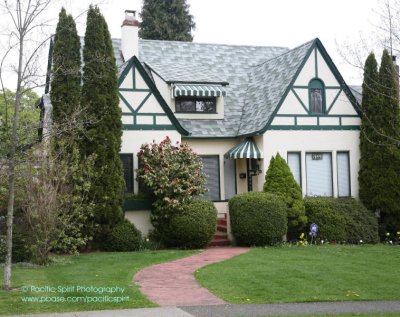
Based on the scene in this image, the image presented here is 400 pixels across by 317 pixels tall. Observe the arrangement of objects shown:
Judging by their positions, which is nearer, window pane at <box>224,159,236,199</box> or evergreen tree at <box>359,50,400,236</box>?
evergreen tree at <box>359,50,400,236</box>

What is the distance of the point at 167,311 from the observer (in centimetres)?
974

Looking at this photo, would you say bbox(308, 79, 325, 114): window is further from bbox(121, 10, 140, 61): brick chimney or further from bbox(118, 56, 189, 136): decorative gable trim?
bbox(121, 10, 140, 61): brick chimney

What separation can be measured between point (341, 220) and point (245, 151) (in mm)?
4413

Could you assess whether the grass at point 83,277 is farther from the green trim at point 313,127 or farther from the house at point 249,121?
the green trim at point 313,127

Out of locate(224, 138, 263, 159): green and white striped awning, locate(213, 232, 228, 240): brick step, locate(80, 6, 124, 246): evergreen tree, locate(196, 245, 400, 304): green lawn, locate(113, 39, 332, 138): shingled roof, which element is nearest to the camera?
locate(196, 245, 400, 304): green lawn

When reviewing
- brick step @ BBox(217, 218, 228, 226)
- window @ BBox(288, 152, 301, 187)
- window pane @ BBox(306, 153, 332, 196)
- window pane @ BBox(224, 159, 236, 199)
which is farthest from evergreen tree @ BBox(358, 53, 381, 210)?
brick step @ BBox(217, 218, 228, 226)

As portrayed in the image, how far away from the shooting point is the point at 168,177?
1950 centimetres

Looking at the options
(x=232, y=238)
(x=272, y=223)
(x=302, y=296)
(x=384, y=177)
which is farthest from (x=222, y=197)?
(x=302, y=296)

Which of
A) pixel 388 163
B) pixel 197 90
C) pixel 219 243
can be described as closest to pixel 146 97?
pixel 197 90

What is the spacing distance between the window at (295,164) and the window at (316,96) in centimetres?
190

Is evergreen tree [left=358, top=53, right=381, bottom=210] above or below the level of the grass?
above

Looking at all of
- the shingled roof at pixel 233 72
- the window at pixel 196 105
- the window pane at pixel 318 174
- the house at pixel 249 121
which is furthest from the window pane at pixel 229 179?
the window pane at pixel 318 174

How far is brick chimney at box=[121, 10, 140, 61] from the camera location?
23.6m

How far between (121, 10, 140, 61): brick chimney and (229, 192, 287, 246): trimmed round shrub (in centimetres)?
855
